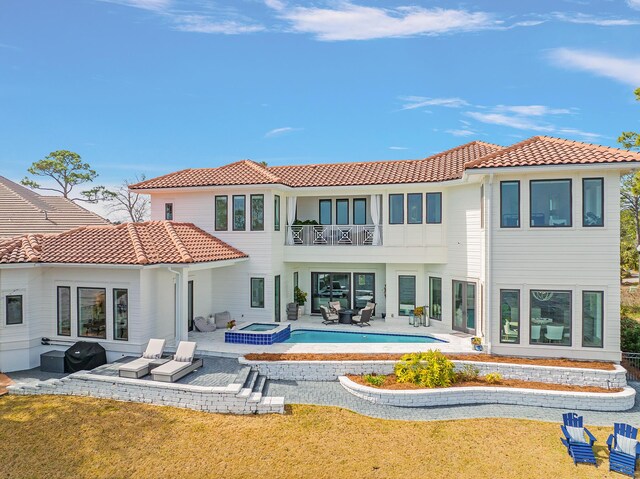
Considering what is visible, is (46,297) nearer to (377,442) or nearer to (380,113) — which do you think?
(377,442)

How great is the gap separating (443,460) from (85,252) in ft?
50.5

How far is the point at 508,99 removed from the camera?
2442 centimetres

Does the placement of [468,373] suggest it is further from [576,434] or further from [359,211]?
[359,211]

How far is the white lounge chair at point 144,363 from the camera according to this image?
13336mm

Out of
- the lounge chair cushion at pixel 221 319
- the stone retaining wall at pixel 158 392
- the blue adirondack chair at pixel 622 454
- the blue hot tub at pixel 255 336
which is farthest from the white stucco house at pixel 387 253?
the blue adirondack chair at pixel 622 454

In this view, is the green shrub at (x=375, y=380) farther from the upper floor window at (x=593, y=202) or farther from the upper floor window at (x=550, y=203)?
the upper floor window at (x=593, y=202)

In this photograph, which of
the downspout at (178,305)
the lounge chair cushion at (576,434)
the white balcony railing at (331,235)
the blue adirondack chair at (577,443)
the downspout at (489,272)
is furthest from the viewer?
the white balcony railing at (331,235)

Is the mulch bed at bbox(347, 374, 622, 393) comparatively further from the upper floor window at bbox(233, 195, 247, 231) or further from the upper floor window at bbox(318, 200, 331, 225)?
the upper floor window at bbox(318, 200, 331, 225)

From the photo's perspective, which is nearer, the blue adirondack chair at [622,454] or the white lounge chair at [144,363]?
the blue adirondack chair at [622,454]

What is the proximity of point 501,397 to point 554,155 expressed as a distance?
9.37 meters

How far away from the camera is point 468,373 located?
1435 cm

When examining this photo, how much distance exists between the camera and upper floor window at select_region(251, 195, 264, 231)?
20438mm

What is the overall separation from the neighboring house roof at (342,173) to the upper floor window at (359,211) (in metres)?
1.71

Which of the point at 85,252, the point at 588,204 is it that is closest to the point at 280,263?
the point at 85,252
